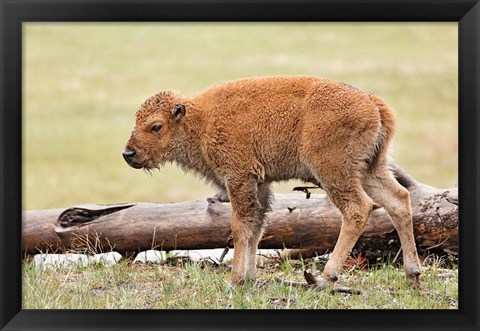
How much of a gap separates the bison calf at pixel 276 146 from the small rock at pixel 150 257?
1.33m

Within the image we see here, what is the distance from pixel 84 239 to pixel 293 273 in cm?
245

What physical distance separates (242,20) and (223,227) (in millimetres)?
3602

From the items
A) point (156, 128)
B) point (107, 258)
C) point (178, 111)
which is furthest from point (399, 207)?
point (107, 258)

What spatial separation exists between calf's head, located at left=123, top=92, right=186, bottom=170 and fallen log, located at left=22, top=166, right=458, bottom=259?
121cm

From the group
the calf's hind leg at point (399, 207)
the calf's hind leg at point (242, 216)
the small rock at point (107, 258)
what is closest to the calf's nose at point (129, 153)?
the calf's hind leg at point (242, 216)

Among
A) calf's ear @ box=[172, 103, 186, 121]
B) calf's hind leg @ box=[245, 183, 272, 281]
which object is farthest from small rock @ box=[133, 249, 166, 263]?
calf's ear @ box=[172, 103, 186, 121]

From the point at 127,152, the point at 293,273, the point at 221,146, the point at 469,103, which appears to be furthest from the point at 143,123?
the point at 469,103

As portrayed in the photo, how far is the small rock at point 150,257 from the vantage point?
937 centimetres

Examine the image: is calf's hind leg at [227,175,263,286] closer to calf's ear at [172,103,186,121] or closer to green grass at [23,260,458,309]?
green grass at [23,260,458,309]

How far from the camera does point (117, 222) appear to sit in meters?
9.45

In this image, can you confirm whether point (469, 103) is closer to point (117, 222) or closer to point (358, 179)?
point (358, 179)

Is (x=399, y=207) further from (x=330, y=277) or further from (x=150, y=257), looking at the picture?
(x=150, y=257)

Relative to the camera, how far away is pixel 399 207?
26.7 feet

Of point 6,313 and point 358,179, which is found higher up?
point 358,179
